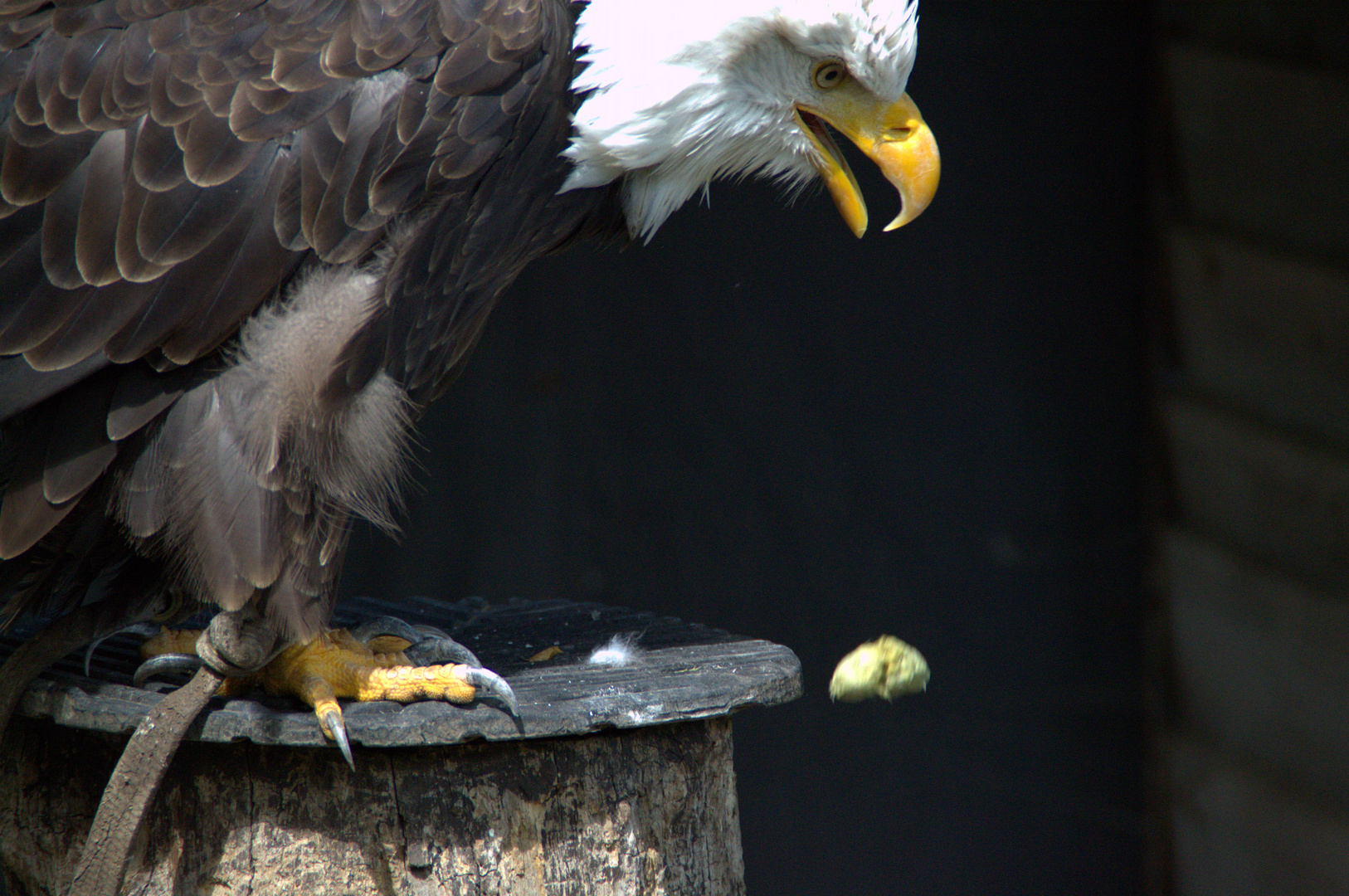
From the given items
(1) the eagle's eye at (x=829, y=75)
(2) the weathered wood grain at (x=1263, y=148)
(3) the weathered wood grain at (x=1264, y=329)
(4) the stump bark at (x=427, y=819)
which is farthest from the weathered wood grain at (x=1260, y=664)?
(4) the stump bark at (x=427, y=819)

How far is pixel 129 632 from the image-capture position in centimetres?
210

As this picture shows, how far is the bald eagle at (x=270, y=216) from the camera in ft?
5.42

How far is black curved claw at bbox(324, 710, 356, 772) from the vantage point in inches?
61.0

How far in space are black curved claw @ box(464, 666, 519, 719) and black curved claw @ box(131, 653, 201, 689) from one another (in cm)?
41

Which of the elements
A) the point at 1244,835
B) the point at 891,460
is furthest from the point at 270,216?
the point at 1244,835

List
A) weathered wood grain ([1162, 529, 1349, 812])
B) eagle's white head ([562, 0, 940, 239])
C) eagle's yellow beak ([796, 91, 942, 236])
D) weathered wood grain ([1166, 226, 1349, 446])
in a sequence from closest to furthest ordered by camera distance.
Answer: eagle's white head ([562, 0, 940, 239]) < eagle's yellow beak ([796, 91, 942, 236]) < weathered wood grain ([1166, 226, 1349, 446]) < weathered wood grain ([1162, 529, 1349, 812])

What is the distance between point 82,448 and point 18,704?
333 mm

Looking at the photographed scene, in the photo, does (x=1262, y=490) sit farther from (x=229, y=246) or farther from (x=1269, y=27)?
(x=229, y=246)

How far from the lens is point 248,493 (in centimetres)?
169

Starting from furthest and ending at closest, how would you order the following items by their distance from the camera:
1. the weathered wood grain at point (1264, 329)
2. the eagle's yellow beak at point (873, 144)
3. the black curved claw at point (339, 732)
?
the weathered wood grain at point (1264, 329) → the eagle's yellow beak at point (873, 144) → the black curved claw at point (339, 732)

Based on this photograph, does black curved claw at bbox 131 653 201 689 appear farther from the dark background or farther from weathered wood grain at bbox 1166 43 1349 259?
weathered wood grain at bbox 1166 43 1349 259

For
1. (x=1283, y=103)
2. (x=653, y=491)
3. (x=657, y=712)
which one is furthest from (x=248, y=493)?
(x=1283, y=103)

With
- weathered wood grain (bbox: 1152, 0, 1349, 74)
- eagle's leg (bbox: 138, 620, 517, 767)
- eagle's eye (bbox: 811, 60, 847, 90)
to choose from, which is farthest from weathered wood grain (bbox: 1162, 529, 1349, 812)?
eagle's leg (bbox: 138, 620, 517, 767)

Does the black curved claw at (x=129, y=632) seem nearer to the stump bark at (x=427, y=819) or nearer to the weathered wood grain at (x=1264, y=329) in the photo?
the stump bark at (x=427, y=819)
